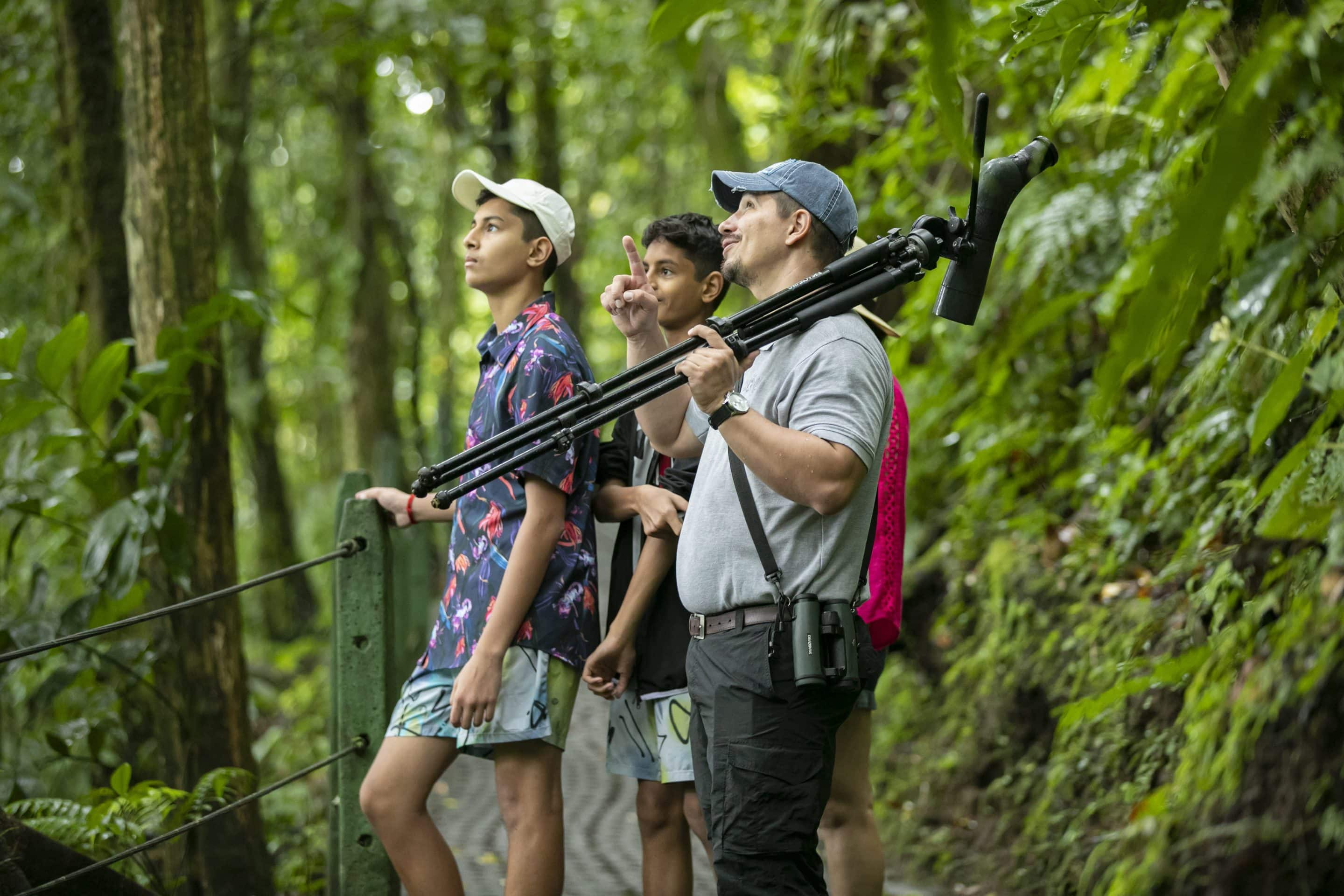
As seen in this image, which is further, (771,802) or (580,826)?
(580,826)

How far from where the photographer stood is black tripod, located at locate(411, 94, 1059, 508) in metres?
2.63

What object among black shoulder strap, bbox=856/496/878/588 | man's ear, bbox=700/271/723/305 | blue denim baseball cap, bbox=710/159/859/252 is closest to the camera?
black shoulder strap, bbox=856/496/878/588

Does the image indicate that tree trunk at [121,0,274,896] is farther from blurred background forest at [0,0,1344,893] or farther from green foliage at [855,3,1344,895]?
green foliage at [855,3,1344,895]

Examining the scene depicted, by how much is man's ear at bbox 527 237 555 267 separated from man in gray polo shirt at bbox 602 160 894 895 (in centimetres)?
83

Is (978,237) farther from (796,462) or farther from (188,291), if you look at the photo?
(188,291)

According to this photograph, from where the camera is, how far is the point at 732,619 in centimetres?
260

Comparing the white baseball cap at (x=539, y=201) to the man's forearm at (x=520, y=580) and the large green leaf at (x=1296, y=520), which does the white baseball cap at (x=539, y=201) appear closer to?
the man's forearm at (x=520, y=580)

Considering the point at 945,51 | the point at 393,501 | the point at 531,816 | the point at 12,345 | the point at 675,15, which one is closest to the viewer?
the point at 945,51

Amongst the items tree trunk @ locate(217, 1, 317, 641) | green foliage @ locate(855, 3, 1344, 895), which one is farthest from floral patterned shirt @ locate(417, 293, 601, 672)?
tree trunk @ locate(217, 1, 317, 641)

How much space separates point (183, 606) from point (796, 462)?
1.64 meters

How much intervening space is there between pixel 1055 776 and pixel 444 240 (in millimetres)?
9777

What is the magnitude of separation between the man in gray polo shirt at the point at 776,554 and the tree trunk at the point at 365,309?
10158 millimetres

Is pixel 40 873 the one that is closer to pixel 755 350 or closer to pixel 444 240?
pixel 755 350

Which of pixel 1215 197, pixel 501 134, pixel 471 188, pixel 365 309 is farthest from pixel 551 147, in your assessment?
pixel 1215 197
